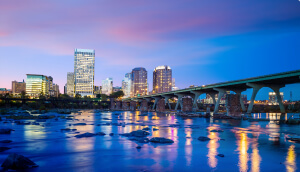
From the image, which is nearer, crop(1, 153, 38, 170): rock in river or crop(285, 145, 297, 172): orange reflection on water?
crop(1, 153, 38, 170): rock in river

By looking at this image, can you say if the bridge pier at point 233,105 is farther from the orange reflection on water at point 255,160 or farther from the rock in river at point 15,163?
the rock in river at point 15,163

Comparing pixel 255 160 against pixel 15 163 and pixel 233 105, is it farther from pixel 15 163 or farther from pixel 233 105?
pixel 233 105

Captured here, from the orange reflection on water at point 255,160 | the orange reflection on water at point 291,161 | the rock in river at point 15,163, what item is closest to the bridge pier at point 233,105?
the orange reflection on water at point 255,160

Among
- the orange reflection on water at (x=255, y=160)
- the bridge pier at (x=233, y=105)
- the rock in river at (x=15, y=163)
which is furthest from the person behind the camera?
the bridge pier at (x=233, y=105)

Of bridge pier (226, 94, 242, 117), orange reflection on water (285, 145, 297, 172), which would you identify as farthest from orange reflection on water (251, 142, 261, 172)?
bridge pier (226, 94, 242, 117)

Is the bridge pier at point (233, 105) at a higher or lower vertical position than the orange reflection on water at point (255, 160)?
higher

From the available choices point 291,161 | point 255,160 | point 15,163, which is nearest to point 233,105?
point 291,161

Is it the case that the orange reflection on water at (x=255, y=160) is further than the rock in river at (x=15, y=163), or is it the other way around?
the orange reflection on water at (x=255, y=160)

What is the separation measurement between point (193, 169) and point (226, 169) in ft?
6.56

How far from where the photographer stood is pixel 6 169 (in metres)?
13.7

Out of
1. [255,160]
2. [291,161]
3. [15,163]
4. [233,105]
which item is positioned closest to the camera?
[15,163]

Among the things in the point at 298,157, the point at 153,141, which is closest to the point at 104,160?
the point at 153,141

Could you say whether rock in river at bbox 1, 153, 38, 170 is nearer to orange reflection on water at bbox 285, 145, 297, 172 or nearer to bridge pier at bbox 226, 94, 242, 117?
orange reflection on water at bbox 285, 145, 297, 172

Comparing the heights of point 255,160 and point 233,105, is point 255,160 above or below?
below
